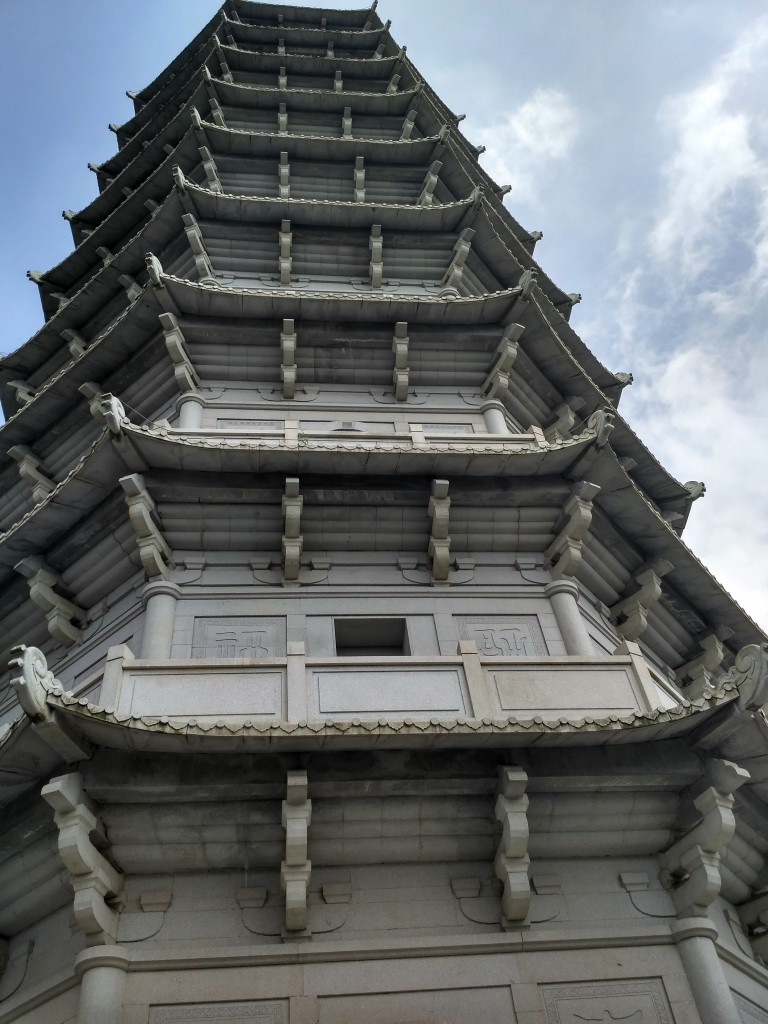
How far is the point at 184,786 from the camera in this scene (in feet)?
27.3

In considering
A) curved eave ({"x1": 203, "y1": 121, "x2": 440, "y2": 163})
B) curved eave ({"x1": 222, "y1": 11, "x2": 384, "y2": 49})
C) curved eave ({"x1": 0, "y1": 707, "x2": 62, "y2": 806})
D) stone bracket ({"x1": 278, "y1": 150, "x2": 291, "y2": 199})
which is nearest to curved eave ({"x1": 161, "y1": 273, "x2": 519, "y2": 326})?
stone bracket ({"x1": 278, "y1": 150, "x2": 291, "y2": 199})

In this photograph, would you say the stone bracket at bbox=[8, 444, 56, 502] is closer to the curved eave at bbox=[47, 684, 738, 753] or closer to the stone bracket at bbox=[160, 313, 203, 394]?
the stone bracket at bbox=[160, 313, 203, 394]

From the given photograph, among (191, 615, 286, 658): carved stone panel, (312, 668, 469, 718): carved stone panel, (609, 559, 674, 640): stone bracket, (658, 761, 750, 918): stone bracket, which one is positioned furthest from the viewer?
(609, 559, 674, 640): stone bracket

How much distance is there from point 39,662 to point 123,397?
9.83 meters

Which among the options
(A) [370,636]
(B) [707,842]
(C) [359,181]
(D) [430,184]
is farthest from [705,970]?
(C) [359,181]

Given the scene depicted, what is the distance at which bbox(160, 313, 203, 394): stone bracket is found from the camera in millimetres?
15414

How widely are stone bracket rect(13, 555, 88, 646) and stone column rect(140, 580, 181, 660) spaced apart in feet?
5.55

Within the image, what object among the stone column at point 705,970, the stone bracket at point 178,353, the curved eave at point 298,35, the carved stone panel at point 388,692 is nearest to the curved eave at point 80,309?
the stone bracket at point 178,353

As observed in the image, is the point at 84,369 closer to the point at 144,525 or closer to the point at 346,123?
the point at 144,525

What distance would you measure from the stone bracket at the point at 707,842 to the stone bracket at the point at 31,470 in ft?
44.4

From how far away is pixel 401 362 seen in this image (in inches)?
629

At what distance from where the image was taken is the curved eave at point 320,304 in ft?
51.1

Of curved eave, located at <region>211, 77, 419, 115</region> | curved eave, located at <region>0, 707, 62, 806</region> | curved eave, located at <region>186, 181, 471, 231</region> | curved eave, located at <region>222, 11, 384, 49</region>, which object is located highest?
curved eave, located at <region>222, 11, 384, 49</region>

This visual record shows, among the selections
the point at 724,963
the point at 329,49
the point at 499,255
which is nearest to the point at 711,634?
the point at 724,963
